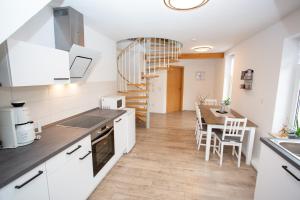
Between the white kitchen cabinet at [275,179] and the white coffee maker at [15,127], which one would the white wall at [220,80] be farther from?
the white coffee maker at [15,127]

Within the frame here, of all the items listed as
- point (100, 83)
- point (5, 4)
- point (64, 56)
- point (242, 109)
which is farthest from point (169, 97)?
point (5, 4)

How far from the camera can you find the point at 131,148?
3059 mm

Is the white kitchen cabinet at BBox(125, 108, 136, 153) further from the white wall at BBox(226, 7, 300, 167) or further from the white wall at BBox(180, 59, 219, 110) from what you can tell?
the white wall at BBox(180, 59, 219, 110)

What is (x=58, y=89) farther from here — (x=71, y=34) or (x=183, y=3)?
(x=183, y=3)

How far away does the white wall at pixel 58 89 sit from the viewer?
5.02ft

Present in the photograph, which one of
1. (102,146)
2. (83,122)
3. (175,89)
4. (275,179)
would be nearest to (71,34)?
(83,122)

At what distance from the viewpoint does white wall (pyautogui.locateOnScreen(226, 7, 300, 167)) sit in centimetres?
202

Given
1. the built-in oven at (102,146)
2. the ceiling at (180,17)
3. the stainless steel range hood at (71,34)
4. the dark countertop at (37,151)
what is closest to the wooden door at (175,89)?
the ceiling at (180,17)

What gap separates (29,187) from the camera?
1048mm

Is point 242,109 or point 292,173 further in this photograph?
point 242,109

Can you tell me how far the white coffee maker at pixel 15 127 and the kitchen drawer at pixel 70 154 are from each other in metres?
0.35

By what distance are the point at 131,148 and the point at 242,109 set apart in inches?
99.6

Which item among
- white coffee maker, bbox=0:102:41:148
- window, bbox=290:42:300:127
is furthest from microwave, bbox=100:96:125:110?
window, bbox=290:42:300:127

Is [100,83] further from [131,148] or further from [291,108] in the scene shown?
[291,108]
